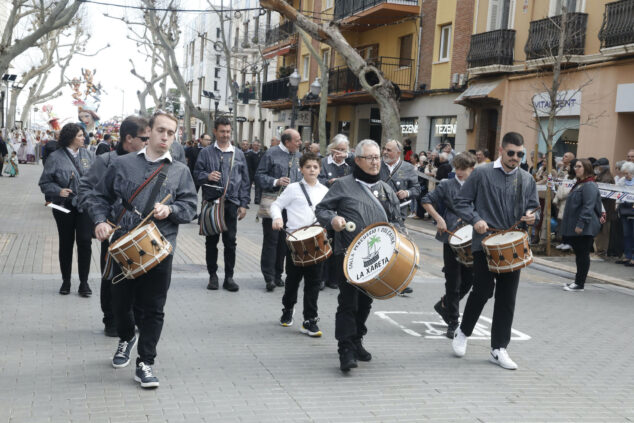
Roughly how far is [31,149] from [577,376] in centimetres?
4190

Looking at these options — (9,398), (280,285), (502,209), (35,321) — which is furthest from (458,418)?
(280,285)

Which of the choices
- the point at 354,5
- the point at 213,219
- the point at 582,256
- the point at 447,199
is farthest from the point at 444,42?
the point at 447,199

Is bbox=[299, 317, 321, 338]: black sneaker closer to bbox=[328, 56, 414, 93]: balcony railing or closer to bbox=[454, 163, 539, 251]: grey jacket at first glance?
bbox=[454, 163, 539, 251]: grey jacket

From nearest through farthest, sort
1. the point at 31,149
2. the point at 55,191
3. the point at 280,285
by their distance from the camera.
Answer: the point at 55,191 < the point at 280,285 < the point at 31,149

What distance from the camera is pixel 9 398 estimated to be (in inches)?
181

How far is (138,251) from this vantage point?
471 centimetres

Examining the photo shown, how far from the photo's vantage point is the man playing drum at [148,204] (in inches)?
196

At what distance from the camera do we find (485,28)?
2280 cm

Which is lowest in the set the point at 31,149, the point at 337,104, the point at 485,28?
the point at 31,149

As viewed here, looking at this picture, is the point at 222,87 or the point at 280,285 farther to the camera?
the point at 222,87

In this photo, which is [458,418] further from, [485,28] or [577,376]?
[485,28]

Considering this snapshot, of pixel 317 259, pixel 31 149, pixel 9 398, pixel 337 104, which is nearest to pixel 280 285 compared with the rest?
pixel 317 259

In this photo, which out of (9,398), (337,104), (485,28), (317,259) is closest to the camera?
(9,398)

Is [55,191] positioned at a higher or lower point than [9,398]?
higher
